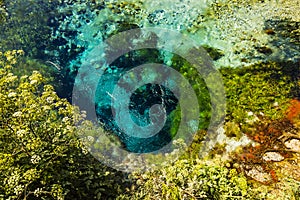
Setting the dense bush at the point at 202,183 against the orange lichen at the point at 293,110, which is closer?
the dense bush at the point at 202,183

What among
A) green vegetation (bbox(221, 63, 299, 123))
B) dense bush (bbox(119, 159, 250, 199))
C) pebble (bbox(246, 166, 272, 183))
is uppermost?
dense bush (bbox(119, 159, 250, 199))

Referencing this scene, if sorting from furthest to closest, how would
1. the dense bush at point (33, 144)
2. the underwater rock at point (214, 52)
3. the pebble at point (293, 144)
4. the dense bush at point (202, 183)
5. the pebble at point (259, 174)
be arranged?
1. the underwater rock at point (214, 52)
2. the pebble at point (293, 144)
3. the pebble at point (259, 174)
4. the dense bush at point (202, 183)
5. the dense bush at point (33, 144)

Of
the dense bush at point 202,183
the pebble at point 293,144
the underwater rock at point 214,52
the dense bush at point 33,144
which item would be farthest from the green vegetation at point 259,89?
the dense bush at point 33,144

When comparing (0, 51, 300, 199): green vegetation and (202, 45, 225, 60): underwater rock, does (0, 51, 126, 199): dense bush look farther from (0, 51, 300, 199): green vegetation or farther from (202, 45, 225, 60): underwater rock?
(202, 45, 225, 60): underwater rock

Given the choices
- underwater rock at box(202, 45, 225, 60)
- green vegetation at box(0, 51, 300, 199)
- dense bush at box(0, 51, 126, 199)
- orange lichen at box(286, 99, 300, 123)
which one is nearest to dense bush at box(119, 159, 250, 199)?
green vegetation at box(0, 51, 300, 199)

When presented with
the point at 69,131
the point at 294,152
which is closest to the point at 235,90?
the point at 294,152

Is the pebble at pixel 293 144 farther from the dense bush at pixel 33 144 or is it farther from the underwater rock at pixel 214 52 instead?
the dense bush at pixel 33 144

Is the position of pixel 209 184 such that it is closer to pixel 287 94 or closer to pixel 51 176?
pixel 51 176

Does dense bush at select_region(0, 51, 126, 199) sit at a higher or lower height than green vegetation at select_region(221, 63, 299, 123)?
higher

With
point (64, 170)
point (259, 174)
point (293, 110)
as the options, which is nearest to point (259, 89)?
point (293, 110)

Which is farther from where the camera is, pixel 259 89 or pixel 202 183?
pixel 259 89

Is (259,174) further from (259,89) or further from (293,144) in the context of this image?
(259,89)
